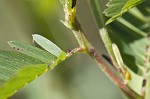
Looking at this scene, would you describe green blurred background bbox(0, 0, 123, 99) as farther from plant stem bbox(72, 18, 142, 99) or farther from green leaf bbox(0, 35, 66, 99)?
green leaf bbox(0, 35, 66, 99)

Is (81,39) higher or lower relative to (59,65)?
lower

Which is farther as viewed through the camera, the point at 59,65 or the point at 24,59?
the point at 59,65

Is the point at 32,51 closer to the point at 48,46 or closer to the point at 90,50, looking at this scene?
the point at 48,46

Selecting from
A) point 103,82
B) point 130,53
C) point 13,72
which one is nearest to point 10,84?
point 13,72

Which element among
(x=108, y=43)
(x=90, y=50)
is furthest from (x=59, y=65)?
(x=90, y=50)

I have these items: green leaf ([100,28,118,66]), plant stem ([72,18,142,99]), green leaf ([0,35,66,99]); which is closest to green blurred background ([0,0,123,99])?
green leaf ([100,28,118,66])

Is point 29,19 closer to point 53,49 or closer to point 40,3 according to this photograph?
point 40,3
